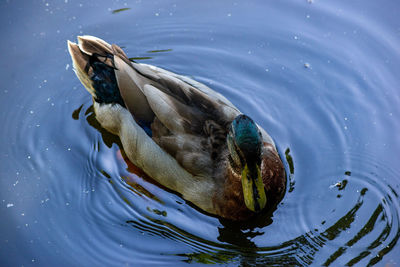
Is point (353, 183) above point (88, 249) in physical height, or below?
above

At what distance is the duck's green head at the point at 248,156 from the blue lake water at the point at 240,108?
357mm

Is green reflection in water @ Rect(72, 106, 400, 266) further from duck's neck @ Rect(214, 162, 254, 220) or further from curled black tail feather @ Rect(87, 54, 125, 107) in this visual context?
curled black tail feather @ Rect(87, 54, 125, 107)

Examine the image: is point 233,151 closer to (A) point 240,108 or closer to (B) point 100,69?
(A) point 240,108

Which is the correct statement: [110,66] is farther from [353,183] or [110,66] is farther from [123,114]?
[353,183]

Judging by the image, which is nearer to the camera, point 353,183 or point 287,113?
point 353,183

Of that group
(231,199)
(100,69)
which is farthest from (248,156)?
(100,69)

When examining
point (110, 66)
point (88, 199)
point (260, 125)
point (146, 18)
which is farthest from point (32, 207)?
point (146, 18)

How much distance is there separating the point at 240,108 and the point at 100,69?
58.7 inches

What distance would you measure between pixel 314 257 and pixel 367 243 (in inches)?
18.0

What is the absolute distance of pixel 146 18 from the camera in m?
6.78

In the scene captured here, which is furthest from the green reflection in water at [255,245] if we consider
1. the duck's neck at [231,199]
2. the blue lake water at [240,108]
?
the duck's neck at [231,199]

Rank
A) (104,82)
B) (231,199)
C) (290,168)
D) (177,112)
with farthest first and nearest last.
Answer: (104,82)
(290,168)
(177,112)
(231,199)

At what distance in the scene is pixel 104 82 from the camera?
5.56 metres

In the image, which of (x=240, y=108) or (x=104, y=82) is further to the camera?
(x=240, y=108)
